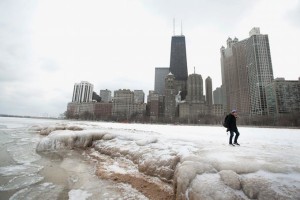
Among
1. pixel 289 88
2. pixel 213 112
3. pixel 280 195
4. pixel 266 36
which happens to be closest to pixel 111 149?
pixel 280 195

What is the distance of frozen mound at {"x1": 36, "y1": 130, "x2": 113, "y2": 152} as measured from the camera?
16000 mm

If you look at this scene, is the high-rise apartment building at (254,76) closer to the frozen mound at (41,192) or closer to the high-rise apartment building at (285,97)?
the high-rise apartment building at (285,97)

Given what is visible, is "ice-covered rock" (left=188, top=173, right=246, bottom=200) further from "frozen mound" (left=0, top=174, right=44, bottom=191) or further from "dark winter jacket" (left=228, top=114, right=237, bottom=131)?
"dark winter jacket" (left=228, top=114, right=237, bottom=131)

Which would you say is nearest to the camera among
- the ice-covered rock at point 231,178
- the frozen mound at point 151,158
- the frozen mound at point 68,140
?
the ice-covered rock at point 231,178

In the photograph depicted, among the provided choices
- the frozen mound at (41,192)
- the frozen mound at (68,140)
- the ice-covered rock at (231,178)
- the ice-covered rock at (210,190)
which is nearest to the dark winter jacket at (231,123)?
the ice-covered rock at (231,178)

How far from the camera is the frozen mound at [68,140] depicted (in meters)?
16.0

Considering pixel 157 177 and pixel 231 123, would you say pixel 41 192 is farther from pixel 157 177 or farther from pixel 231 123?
pixel 231 123

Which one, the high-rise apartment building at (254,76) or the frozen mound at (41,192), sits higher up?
the high-rise apartment building at (254,76)

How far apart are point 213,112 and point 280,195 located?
19998 centimetres

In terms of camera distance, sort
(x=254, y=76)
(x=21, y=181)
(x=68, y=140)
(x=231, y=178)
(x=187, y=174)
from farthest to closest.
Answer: (x=254, y=76)
(x=68, y=140)
(x=21, y=181)
(x=187, y=174)
(x=231, y=178)

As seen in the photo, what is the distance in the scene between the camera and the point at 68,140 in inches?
681

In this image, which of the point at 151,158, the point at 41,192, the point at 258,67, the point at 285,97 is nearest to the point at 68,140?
the point at 151,158

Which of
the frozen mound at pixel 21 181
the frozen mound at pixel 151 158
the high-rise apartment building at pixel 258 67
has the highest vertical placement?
the high-rise apartment building at pixel 258 67

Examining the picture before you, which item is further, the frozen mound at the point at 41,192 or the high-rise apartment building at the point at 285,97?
the high-rise apartment building at the point at 285,97
